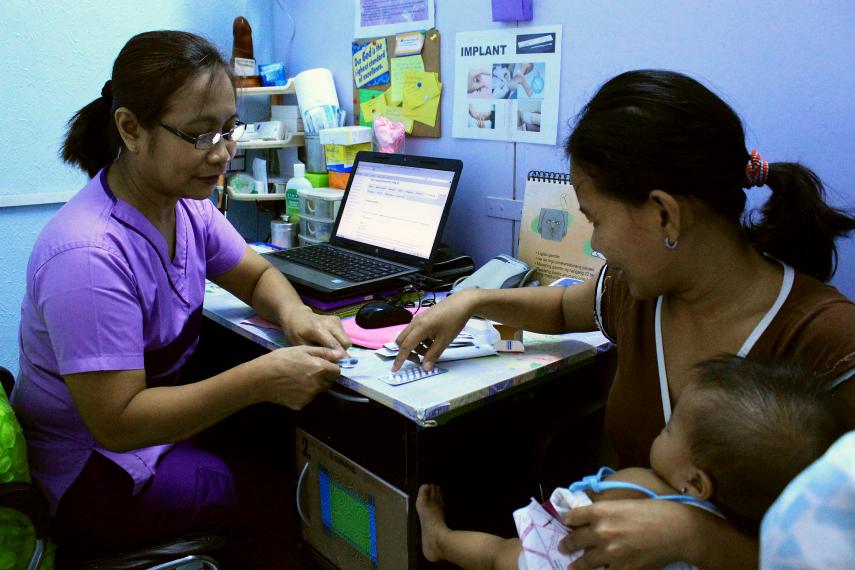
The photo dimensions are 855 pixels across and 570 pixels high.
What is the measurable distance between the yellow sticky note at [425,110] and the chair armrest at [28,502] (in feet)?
4.33

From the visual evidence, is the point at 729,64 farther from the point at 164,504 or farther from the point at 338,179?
the point at 164,504

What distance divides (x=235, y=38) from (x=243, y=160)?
40cm

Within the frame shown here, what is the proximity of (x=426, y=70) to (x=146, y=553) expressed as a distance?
1.37m

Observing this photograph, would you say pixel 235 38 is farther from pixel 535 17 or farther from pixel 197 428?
pixel 197 428

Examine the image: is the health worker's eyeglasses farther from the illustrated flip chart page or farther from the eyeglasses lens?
the illustrated flip chart page

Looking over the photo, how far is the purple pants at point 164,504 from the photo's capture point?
3.78 feet

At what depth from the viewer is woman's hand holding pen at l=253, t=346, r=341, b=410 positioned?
1.15 metres

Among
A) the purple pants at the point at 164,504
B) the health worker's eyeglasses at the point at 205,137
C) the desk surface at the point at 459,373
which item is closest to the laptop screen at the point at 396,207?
the desk surface at the point at 459,373

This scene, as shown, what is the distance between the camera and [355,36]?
6.68 ft

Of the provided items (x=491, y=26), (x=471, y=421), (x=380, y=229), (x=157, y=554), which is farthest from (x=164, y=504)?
(x=491, y=26)

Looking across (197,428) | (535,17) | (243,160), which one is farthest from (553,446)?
(243,160)

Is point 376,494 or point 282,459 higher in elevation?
point 376,494

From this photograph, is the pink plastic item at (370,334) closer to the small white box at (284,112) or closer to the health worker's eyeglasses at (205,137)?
the health worker's eyeglasses at (205,137)

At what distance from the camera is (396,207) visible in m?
1.73
